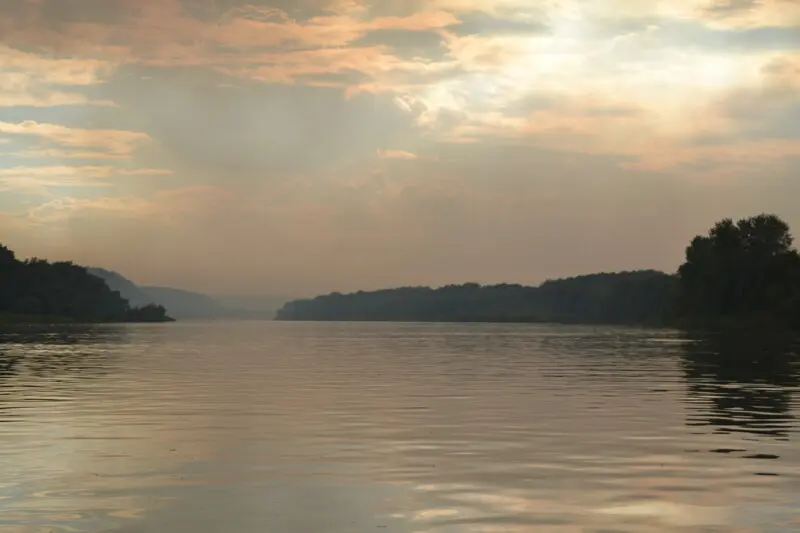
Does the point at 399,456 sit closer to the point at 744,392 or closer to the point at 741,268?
the point at 744,392

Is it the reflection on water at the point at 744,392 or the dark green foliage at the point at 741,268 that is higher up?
the dark green foliage at the point at 741,268

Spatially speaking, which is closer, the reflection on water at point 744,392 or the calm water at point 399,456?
the calm water at point 399,456

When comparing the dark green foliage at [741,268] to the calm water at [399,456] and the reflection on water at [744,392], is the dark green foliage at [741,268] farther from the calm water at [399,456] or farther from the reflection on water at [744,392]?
the calm water at [399,456]

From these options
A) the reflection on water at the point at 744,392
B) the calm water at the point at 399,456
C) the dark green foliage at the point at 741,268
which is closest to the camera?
the calm water at the point at 399,456

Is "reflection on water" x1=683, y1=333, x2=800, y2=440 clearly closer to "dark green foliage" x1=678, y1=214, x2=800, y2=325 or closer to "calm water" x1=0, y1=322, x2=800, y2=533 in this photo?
"calm water" x1=0, y1=322, x2=800, y2=533

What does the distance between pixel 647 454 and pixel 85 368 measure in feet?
151

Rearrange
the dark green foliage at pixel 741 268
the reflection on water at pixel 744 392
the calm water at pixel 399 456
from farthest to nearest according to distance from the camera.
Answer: the dark green foliage at pixel 741 268 < the reflection on water at pixel 744 392 < the calm water at pixel 399 456

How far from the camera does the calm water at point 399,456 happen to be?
17.0 metres

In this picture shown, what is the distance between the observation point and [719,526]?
1634 cm

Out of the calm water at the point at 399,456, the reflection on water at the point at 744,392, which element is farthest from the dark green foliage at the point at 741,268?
the calm water at the point at 399,456

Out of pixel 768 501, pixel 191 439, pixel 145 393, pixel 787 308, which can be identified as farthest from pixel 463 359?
pixel 787 308

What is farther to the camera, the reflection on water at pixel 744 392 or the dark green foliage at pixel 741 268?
the dark green foliage at pixel 741 268

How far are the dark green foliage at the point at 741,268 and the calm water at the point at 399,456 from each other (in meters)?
129

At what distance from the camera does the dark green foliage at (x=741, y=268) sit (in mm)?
172625
